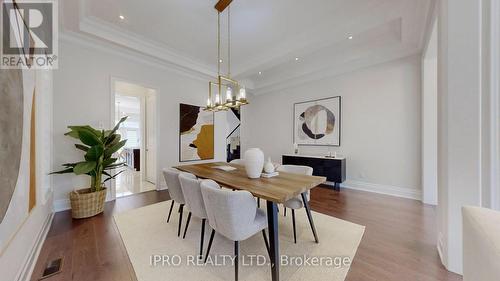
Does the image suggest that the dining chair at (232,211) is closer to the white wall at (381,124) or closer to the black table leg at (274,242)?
the black table leg at (274,242)

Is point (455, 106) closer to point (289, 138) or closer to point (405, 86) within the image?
point (405, 86)

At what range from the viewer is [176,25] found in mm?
3020

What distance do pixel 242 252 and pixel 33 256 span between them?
1.98 m

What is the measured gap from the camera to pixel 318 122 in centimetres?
455

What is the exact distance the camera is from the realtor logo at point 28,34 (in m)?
1.25

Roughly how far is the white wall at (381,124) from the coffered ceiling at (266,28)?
0.31 meters

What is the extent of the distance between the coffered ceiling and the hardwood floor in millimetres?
2765

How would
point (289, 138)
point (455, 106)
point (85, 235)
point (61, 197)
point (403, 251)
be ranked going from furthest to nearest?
point (289, 138) < point (61, 197) < point (85, 235) < point (403, 251) < point (455, 106)

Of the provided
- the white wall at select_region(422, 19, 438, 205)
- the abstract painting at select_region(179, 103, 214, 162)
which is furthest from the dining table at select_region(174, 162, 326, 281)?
the abstract painting at select_region(179, 103, 214, 162)

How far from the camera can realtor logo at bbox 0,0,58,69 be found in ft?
4.10

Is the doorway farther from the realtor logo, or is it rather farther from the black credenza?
the black credenza

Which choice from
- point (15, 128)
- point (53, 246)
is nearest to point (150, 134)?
point (53, 246)

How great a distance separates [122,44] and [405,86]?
211 inches

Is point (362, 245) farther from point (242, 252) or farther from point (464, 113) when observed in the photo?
point (464, 113)
